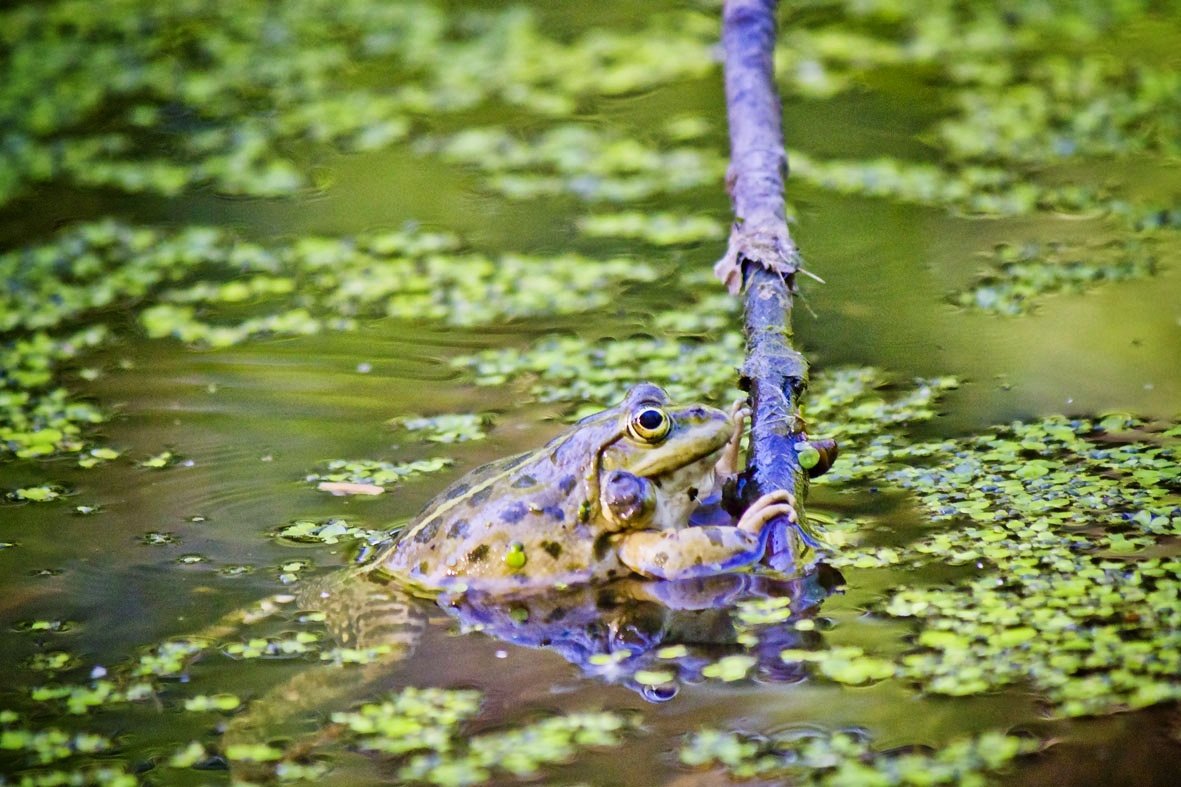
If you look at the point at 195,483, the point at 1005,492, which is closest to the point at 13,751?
the point at 195,483

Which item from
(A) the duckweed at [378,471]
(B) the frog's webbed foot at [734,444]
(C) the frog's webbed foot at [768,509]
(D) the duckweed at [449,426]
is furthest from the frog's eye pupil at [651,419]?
(D) the duckweed at [449,426]

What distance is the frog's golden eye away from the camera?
4.13m

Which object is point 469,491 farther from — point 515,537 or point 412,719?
point 412,719

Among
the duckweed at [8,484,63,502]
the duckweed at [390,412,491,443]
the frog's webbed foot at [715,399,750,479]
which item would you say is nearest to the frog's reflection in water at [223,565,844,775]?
the frog's webbed foot at [715,399,750,479]

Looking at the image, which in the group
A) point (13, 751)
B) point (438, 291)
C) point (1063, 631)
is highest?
point (438, 291)

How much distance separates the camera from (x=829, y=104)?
8.87 meters

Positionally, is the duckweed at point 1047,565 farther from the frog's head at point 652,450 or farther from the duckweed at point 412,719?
the duckweed at point 412,719

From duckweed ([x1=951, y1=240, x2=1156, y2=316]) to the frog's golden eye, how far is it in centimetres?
256

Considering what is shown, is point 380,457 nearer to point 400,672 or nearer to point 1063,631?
point 400,672

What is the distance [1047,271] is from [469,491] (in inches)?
132

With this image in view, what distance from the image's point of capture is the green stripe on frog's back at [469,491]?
4297 mm

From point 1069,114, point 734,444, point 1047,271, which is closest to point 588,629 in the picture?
point 734,444

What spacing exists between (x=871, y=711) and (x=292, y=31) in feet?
30.3

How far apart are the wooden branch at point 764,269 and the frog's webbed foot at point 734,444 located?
6 centimetres
